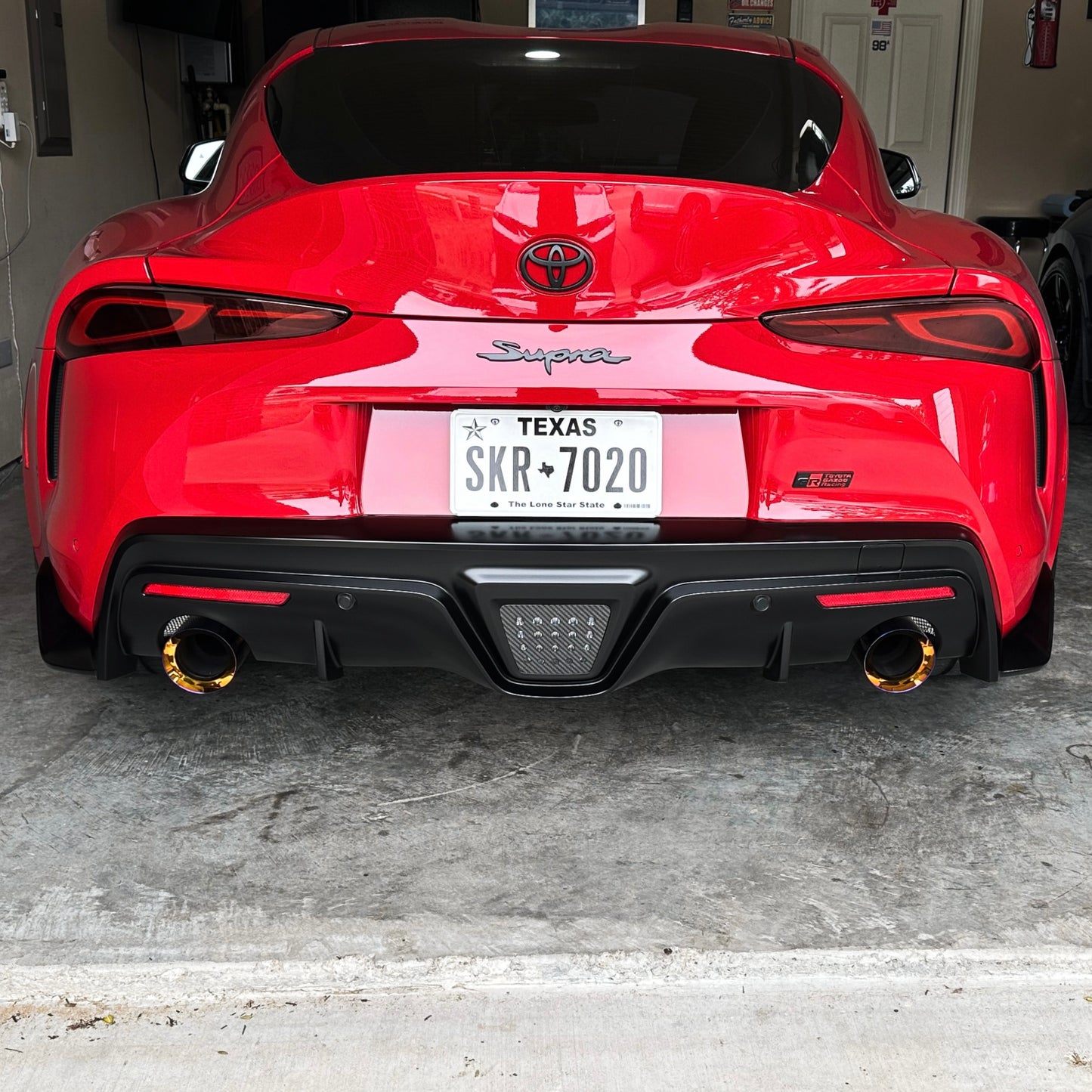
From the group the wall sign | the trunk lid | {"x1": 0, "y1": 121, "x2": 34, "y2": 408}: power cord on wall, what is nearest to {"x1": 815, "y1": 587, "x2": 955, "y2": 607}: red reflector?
the trunk lid

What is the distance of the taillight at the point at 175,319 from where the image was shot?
185 cm

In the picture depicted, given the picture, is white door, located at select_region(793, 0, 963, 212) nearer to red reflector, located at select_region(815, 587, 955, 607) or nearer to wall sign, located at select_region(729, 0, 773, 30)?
wall sign, located at select_region(729, 0, 773, 30)

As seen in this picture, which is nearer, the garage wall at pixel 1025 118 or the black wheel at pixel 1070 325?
the black wheel at pixel 1070 325

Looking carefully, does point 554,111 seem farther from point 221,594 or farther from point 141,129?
point 141,129

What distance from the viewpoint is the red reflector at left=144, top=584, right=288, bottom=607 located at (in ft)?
6.25

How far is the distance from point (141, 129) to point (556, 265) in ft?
20.0

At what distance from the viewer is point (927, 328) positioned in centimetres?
190

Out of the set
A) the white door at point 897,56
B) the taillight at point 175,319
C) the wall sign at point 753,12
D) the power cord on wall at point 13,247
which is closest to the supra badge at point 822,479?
the taillight at point 175,319

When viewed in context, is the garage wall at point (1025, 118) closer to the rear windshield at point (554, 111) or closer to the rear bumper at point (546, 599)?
the rear windshield at point (554, 111)

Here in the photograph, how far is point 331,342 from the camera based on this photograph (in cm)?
183

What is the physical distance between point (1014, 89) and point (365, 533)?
937cm

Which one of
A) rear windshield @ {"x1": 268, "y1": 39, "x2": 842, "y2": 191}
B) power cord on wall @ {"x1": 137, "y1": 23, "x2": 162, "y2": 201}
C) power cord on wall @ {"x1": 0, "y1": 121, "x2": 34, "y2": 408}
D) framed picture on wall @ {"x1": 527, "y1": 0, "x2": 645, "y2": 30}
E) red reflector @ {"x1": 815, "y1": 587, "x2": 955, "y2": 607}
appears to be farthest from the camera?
framed picture on wall @ {"x1": 527, "y1": 0, "x2": 645, "y2": 30}

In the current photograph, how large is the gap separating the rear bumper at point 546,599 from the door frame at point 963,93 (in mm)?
8493

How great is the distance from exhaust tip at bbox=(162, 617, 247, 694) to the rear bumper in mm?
33
